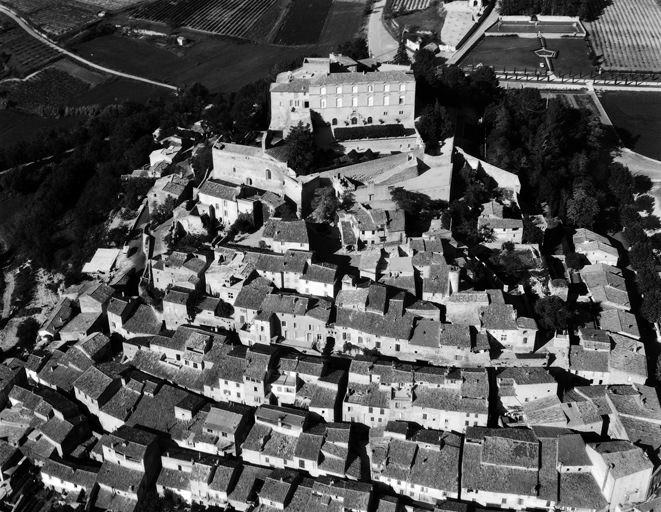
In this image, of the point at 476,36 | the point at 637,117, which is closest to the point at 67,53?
the point at 476,36

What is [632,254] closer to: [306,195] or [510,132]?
[510,132]

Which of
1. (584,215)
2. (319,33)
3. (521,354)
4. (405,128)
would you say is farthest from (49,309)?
(319,33)

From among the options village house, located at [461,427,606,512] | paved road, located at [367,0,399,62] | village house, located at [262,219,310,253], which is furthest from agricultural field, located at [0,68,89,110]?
village house, located at [461,427,606,512]

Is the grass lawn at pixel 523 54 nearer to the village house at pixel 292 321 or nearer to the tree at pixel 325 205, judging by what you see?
the tree at pixel 325 205

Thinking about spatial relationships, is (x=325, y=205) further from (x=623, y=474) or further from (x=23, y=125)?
(x=23, y=125)

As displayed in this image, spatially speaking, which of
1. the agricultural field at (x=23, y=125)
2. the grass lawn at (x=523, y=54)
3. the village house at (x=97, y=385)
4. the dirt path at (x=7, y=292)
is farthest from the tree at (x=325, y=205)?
the agricultural field at (x=23, y=125)

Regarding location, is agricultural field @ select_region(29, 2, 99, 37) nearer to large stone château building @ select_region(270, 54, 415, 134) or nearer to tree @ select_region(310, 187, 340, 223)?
large stone château building @ select_region(270, 54, 415, 134)
